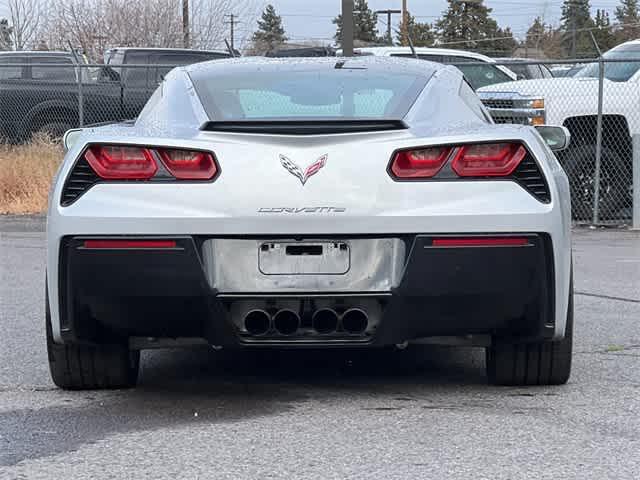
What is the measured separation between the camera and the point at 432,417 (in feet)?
16.1

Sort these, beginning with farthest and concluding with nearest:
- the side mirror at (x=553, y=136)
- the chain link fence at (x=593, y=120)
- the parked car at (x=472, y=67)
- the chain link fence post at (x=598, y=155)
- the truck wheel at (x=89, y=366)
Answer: the parked car at (x=472, y=67), the chain link fence at (x=593, y=120), the chain link fence post at (x=598, y=155), the side mirror at (x=553, y=136), the truck wheel at (x=89, y=366)

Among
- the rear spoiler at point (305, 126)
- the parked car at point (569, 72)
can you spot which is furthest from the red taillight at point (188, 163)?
the parked car at point (569, 72)

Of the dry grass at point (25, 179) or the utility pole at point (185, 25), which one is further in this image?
the utility pole at point (185, 25)

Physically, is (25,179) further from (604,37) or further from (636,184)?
(604,37)

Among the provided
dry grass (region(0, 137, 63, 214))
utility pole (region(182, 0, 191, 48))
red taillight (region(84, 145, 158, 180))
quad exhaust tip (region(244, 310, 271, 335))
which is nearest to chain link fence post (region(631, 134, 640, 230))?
dry grass (region(0, 137, 63, 214))

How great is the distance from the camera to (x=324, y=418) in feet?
16.1

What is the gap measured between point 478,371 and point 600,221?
360 inches

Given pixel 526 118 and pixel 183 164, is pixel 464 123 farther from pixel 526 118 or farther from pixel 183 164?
pixel 526 118

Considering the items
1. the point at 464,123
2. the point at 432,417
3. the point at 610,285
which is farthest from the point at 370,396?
the point at 610,285

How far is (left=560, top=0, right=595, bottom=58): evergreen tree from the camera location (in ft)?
291

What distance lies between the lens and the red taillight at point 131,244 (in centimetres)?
481

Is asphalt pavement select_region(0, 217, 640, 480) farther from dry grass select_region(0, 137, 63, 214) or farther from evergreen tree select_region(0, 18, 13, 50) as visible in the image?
evergreen tree select_region(0, 18, 13, 50)

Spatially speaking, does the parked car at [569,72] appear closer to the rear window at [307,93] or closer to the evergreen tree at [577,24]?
the rear window at [307,93]

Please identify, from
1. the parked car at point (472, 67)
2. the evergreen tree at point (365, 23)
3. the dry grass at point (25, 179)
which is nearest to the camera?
the dry grass at point (25, 179)
